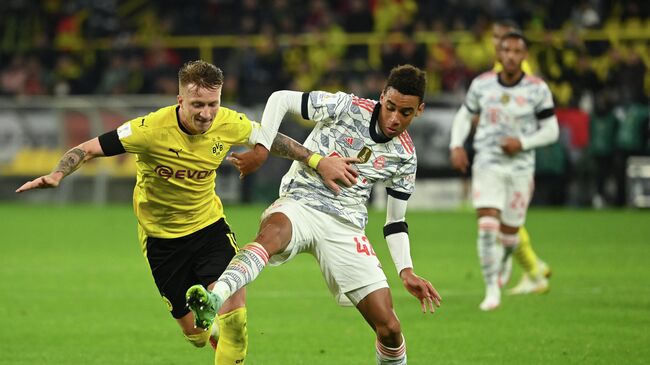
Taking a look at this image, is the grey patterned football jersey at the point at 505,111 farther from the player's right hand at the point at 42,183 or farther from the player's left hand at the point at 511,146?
the player's right hand at the point at 42,183

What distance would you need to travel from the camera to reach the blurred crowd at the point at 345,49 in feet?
77.2

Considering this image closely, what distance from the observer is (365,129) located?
750cm

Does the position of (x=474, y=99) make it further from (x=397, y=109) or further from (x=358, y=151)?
(x=397, y=109)

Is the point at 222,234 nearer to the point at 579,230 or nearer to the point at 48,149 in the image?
the point at 579,230

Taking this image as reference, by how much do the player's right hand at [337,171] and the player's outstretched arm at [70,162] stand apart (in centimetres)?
128

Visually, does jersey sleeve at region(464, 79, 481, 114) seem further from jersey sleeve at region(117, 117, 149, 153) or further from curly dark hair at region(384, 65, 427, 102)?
jersey sleeve at region(117, 117, 149, 153)

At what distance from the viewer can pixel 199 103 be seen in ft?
22.3

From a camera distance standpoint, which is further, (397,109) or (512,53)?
(512,53)

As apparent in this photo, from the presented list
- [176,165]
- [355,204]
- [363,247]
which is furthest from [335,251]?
[176,165]

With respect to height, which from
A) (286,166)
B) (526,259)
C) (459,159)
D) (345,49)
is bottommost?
(286,166)

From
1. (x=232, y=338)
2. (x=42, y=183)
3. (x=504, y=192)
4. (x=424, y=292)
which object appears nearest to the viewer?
(x=42, y=183)

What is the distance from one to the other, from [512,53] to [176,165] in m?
5.29

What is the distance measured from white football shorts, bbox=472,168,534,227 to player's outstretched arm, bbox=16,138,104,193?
19.0 feet

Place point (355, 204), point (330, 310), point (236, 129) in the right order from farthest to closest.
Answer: point (330, 310) → point (355, 204) → point (236, 129)
